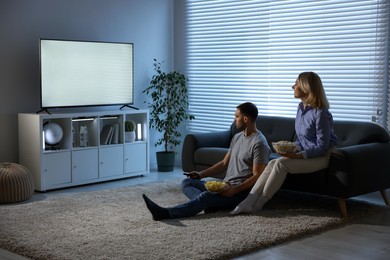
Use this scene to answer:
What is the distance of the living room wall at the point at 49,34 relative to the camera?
607 centimetres

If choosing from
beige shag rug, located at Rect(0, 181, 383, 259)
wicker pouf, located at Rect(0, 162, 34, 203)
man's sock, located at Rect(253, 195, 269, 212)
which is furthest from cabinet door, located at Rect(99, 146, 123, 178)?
man's sock, located at Rect(253, 195, 269, 212)

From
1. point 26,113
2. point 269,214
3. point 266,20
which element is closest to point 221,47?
point 266,20

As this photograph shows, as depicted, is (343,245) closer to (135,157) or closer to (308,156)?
(308,156)

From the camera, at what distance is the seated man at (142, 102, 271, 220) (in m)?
4.71

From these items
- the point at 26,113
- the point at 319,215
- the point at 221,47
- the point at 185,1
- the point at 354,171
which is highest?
the point at 185,1

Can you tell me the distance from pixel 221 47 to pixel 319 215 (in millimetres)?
3004

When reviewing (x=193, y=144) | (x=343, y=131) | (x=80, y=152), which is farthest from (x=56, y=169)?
(x=343, y=131)

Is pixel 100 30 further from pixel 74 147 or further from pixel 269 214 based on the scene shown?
pixel 269 214

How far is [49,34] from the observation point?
637 centimetres

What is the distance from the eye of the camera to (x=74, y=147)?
627cm

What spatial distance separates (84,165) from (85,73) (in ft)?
3.25

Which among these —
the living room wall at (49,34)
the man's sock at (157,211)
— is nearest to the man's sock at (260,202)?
the man's sock at (157,211)

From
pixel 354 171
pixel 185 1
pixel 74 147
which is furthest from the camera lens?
pixel 185 1

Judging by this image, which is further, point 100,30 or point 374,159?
point 100,30
